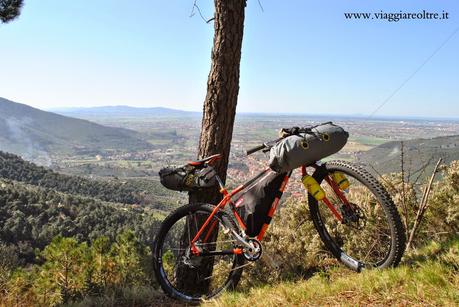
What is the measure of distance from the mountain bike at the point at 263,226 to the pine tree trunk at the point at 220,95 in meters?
0.02

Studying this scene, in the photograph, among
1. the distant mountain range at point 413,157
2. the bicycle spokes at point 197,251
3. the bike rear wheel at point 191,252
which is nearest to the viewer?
the bike rear wheel at point 191,252

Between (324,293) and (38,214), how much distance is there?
47.8m

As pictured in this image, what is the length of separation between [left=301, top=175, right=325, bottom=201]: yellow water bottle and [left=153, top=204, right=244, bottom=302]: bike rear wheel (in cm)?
73

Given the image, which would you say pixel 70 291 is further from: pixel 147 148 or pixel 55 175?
pixel 147 148

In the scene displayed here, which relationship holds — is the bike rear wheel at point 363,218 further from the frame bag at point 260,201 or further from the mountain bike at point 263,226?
the frame bag at point 260,201

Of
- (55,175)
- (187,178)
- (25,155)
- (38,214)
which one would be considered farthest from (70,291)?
(25,155)

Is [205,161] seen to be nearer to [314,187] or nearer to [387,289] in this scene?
[314,187]

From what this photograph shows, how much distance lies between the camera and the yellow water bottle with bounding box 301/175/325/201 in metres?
3.04

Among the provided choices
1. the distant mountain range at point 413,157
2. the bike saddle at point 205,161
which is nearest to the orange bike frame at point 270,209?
the bike saddle at point 205,161

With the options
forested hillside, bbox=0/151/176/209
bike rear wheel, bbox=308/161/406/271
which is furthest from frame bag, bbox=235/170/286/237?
forested hillside, bbox=0/151/176/209

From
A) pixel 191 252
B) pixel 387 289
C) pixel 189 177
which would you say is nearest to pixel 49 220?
pixel 191 252

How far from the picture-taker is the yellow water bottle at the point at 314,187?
304cm

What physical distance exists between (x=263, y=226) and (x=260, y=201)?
224 millimetres

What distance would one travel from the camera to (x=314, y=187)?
10.0 ft
